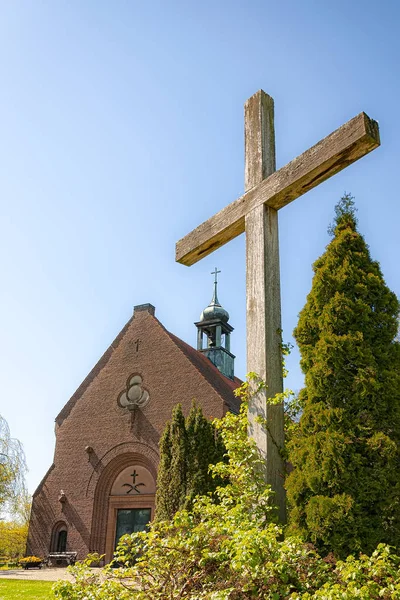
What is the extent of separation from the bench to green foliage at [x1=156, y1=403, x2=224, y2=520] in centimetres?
721

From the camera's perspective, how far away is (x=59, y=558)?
67.1 feet

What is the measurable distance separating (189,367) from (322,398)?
1641 centimetres

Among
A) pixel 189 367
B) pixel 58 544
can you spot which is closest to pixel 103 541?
pixel 58 544

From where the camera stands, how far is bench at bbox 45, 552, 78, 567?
795 inches

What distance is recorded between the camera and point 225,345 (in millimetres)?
27000

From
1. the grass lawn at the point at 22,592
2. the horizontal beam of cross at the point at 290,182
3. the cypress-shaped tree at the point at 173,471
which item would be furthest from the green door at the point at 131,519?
the horizontal beam of cross at the point at 290,182

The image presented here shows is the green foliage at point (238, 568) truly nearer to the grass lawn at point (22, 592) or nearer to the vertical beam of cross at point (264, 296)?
the vertical beam of cross at point (264, 296)

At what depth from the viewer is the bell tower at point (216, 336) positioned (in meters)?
26.1

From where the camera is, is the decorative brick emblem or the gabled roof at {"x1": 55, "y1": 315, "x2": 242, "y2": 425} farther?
the decorative brick emblem

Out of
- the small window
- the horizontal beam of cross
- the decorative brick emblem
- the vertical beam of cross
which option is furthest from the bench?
the vertical beam of cross

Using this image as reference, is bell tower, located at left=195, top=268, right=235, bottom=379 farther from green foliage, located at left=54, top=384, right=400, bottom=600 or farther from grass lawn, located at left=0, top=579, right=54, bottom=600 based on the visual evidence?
green foliage, located at left=54, top=384, right=400, bottom=600

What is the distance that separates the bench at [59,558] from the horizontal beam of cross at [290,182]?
59.5 ft

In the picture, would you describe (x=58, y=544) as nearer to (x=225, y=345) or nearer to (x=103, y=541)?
(x=103, y=541)

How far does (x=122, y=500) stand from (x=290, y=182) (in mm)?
18756
